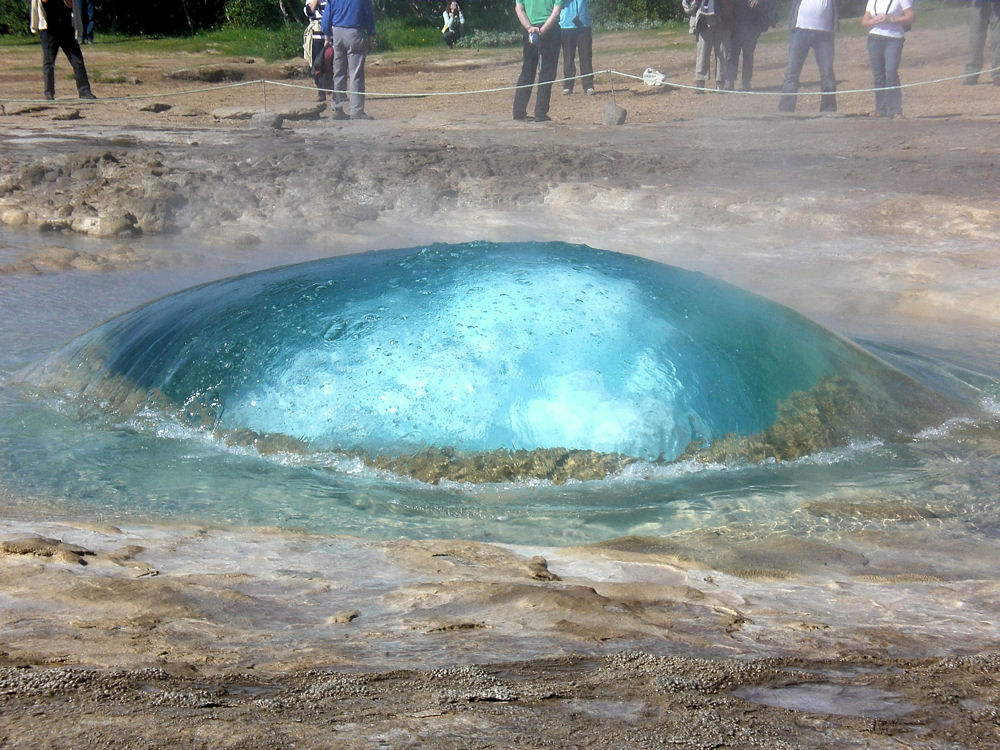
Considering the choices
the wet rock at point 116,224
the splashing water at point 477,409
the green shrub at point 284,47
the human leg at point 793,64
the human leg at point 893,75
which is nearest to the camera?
the splashing water at point 477,409

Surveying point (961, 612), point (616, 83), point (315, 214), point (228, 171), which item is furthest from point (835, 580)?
point (616, 83)

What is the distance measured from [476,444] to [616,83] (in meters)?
12.2

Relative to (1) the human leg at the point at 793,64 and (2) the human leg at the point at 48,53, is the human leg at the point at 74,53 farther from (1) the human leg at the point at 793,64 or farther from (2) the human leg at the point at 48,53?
(1) the human leg at the point at 793,64

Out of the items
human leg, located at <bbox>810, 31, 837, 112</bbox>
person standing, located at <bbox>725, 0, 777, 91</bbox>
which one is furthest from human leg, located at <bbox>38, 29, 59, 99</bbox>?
human leg, located at <bbox>810, 31, 837, 112</bbox>

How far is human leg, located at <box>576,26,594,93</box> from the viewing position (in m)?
12.3

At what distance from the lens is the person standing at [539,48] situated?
10969 mm

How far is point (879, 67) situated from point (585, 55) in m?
3.96

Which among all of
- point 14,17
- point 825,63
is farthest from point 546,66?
point 14,17

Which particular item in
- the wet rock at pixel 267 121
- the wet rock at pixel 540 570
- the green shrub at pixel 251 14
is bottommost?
the wet rock at pixel 540 570

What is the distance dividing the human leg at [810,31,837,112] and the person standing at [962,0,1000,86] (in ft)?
6.00

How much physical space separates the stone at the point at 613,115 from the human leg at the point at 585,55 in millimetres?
883

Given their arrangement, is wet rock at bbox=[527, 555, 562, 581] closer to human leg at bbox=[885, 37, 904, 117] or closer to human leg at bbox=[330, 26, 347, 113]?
human leg at bbox=[885, 37, 904, 117]

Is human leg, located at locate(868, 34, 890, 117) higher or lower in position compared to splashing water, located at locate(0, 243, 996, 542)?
higher

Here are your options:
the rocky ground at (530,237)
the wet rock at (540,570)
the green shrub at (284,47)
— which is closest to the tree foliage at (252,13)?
the green shrub at (284,47)
